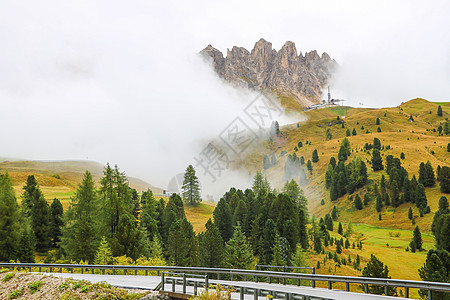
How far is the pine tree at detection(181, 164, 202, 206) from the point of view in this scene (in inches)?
5335

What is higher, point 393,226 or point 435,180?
point 435,180

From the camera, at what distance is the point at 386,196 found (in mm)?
153750

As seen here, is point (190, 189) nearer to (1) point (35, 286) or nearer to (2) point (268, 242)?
(2) point (268, 242)

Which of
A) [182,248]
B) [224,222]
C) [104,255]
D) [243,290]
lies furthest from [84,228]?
[224,222]

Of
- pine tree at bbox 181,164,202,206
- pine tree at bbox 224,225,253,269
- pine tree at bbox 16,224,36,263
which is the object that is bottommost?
pine tree at bbox 224,225,253,269

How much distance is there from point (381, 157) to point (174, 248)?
16461 cm

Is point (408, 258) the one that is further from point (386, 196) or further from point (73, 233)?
point (73, 233)

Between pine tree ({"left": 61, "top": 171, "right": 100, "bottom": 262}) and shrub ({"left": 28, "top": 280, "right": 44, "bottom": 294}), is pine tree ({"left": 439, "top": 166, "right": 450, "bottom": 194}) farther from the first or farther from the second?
shrub ({"left": 28, "top": 280, "right": 44, "bottom": 294})

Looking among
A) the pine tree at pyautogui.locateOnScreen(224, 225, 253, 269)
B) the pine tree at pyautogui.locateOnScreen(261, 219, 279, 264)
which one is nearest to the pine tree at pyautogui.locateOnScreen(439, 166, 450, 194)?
the pine tree at pyautogui.locateOnScreen(261, 219, 279, 264)

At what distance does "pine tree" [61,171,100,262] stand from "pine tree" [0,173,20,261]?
6.70 m

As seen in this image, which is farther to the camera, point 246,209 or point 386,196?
point 386,196

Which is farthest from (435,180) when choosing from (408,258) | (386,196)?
(408,258)

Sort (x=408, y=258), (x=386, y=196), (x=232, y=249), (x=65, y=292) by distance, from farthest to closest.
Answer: (x=386, y=196) < (x=408, y=258) < (x=232, y=249) < (x=65, y=292)

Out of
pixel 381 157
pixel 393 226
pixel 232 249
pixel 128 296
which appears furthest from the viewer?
pixel 381 157
